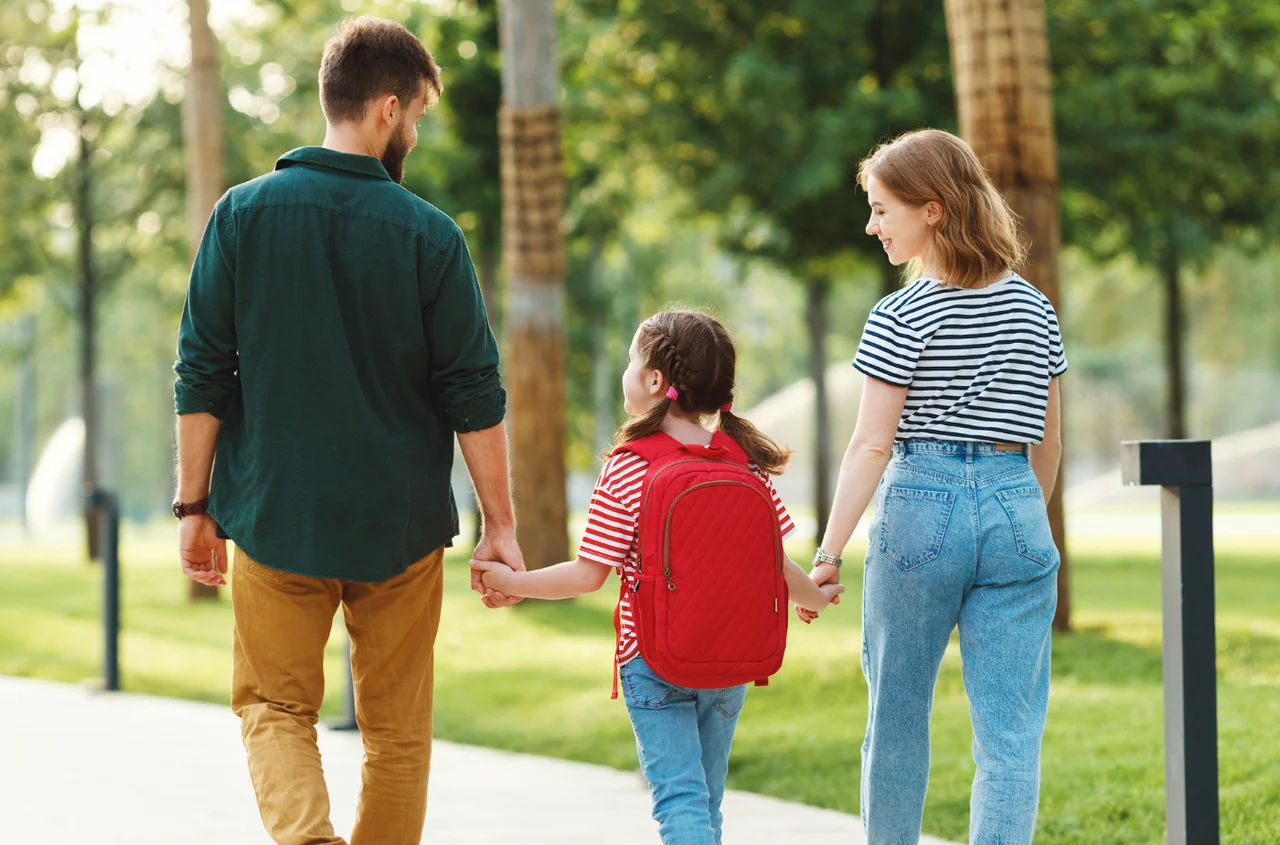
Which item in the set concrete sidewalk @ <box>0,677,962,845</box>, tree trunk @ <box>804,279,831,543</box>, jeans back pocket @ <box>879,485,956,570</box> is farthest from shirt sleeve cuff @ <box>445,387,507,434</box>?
tree trunk @ <box>804,279,831,543</box>

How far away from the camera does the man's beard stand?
3696mm

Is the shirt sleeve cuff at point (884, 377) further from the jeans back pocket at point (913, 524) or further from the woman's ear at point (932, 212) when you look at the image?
the woman's ear at point (932, 212)

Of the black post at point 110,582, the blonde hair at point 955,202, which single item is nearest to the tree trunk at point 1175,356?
the black post at point 110,582

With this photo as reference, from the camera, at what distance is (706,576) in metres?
3.50

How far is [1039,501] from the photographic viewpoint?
357 centimetres

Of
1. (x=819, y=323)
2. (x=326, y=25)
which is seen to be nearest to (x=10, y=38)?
(x=326, y=25)

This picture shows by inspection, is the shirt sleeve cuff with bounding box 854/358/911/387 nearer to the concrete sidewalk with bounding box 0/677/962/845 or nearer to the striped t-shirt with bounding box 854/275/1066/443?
the striped t-shirt with bounding box 854/275/1066/443

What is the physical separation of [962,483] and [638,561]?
77 cm

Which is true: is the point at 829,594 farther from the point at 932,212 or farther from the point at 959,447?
the point at 932,212

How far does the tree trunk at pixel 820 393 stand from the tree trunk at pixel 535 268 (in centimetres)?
838

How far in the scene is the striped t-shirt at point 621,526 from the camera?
11.6ft

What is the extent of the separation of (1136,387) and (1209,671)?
6636cm

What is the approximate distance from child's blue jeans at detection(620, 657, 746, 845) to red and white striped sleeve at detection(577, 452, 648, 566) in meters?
0.26

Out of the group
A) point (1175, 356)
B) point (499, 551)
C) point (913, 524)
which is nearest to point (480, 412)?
point (499, 551)
